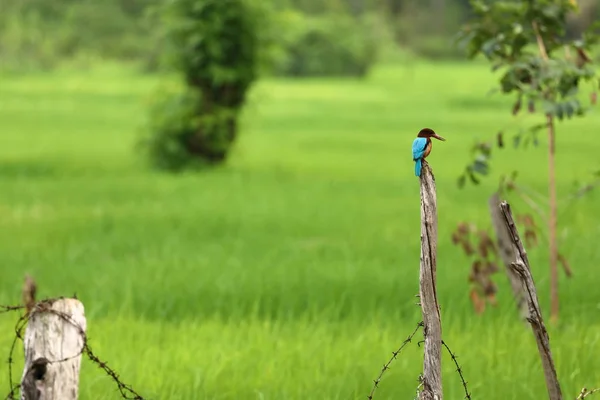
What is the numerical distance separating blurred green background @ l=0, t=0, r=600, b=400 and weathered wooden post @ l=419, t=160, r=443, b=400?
2090 millimetres

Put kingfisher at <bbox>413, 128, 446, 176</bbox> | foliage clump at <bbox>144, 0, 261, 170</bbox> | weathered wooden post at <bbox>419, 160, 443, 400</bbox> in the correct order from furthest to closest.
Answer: foliage clump at <bbox>144, 0, 261, 170</bbox> → kingfisher at <bbox>413, 128, 446, 176</bbox> → weathered wooden post at <bbox>419, 160, 443, 400</bbox>

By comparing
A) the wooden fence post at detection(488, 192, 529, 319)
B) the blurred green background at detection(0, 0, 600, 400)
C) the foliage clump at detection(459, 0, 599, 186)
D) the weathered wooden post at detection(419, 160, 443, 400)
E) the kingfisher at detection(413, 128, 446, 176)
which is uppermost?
the foliage clump at detection(459, 0, 599, 186)

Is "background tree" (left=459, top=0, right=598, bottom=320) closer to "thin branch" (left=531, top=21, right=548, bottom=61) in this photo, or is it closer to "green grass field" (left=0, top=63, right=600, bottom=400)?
"thin branch" (left=531, top=21, right=548, bottom=61)

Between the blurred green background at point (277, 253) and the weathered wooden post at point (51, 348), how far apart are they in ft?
5.19

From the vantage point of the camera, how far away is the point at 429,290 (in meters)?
3.96

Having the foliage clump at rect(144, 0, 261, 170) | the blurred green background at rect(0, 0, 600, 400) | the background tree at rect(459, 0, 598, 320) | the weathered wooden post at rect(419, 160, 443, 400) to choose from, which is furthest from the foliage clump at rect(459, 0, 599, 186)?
the foliage clump at rect(144, 0, 261, 170)

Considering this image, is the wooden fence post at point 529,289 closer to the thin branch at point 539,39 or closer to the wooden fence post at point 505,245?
the wooden fence post at point 505,245

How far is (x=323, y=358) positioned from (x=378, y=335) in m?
0.65

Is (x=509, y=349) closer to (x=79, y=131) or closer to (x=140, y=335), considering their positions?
(x=140, y=335)

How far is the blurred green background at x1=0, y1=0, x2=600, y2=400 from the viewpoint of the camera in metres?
6.63

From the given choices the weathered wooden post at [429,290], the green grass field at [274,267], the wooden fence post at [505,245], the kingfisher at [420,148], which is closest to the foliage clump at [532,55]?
the wooden fence post at [505,245]

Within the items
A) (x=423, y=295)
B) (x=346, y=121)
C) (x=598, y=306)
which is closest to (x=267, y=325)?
(x=598, y=306)

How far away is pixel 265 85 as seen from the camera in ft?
154

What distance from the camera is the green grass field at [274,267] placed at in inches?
259
